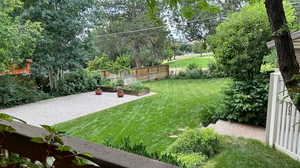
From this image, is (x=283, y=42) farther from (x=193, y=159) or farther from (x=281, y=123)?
(x=281, y=123)

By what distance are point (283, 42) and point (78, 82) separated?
393 inches

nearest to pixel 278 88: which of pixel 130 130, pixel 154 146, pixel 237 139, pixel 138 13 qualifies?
pixel 237 139

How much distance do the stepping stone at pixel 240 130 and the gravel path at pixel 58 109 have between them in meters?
3.80

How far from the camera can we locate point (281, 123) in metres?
3.14

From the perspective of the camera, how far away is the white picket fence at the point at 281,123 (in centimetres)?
285

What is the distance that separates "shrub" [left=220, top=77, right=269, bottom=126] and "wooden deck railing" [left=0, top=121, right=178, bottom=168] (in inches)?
171

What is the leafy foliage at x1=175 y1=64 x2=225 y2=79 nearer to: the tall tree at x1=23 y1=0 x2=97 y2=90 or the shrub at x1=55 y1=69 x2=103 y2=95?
the shrub at x1=55 y1=69 x2=103 y2=95

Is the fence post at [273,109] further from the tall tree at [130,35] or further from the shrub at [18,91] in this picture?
the tall tree at [130,35]

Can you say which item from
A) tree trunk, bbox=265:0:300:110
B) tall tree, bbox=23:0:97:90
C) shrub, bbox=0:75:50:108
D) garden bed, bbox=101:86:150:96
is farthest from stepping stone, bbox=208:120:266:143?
shrub, bbox=0:75:50:108

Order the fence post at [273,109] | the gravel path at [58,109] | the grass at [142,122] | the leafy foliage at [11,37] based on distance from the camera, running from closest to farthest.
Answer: the fence post at [273,109] < the grass at [142,122] < the gravel path at [58,109] < the leafy foliage at [11,37]

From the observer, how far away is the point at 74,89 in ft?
31.7

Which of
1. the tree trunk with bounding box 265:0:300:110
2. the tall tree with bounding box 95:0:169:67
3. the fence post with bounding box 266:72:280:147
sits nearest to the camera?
the tree trunk with bounding box 265:0:300:110

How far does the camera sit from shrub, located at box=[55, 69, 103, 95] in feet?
30.7

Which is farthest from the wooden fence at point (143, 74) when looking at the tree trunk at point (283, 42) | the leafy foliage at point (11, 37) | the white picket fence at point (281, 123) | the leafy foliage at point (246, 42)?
the tree trunk at point (283, 42)
